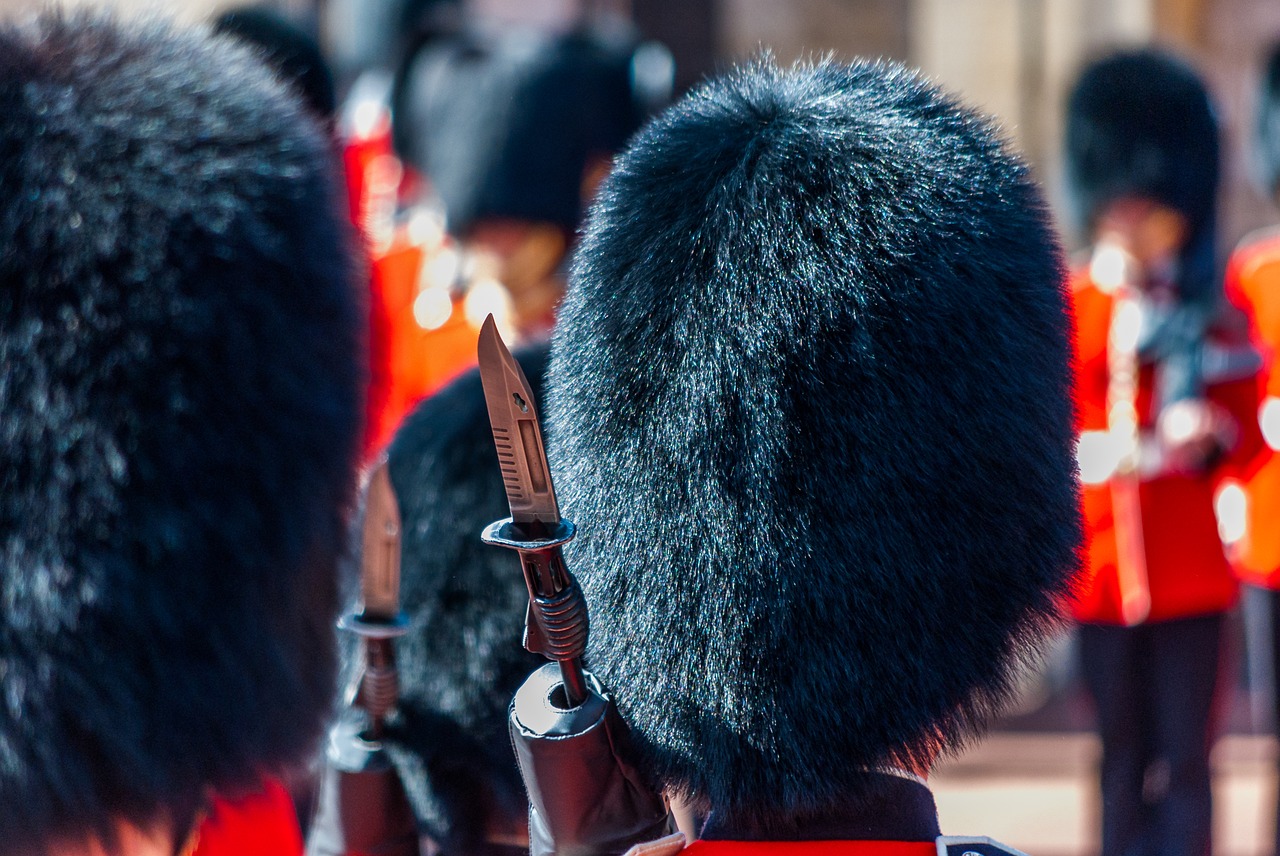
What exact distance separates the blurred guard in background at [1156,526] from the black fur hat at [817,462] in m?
2.06

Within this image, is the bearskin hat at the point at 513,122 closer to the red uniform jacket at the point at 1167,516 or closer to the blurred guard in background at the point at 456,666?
→ the red uniform jacket at the point at 1167,516

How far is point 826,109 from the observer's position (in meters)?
1.32

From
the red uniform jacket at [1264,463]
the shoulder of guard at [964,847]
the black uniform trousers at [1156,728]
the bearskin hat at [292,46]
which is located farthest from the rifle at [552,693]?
the bearskin hat at [292,46]

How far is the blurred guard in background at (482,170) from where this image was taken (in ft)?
12.0

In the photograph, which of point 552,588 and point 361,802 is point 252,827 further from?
point 552,588

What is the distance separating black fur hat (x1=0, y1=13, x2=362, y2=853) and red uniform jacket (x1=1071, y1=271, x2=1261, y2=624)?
7.46ft

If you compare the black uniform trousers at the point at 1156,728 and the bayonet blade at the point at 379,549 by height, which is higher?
the bayonet blade at the point at 379,549

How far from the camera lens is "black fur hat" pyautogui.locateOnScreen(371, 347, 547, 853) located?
1.74m

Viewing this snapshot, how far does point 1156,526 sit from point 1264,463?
0.39 m

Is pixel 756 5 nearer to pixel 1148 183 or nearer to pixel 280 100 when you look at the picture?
pixel 1148 183

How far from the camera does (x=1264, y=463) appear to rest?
134 inches

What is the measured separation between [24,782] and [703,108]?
0.89 m

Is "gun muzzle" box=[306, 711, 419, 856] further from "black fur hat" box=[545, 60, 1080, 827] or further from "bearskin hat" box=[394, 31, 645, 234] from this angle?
"bearskin hat" box=[394, 31, 645, 234]

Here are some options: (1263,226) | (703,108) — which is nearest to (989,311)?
(703,108)
